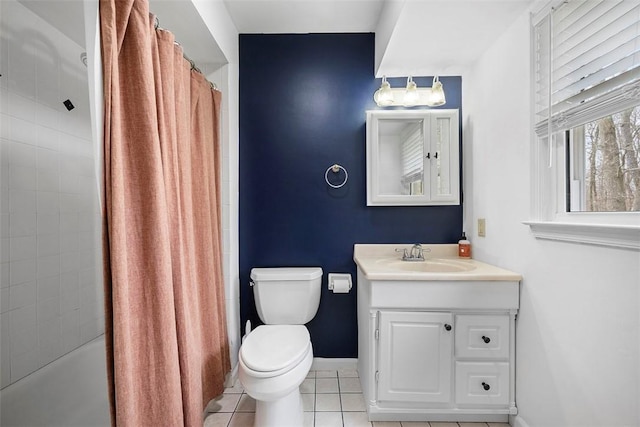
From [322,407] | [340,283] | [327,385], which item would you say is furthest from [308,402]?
[340,283]

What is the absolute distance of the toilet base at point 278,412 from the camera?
1562 millimetres

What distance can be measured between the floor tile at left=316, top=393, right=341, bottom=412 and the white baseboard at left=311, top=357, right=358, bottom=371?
314 millimetres

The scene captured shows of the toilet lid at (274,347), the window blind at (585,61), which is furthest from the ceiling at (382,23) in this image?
the toilet lid at (274,347)

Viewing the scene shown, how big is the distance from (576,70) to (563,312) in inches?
38.3

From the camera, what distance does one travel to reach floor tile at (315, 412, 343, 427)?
67.0 inches

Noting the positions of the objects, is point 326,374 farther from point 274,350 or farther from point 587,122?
point 587,122

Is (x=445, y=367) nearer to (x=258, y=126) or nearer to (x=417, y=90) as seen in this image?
(x=417, y=90)

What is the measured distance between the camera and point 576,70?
49.2 inches

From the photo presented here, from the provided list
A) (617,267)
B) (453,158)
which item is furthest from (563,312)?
(453,158)

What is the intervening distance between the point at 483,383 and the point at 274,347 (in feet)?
3.60

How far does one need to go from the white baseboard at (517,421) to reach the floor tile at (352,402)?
2.53 ft

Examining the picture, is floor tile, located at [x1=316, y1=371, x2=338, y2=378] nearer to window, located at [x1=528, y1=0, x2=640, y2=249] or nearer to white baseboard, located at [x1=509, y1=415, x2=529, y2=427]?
white baseboard, located at [x1=509, y1=415, x2=529, y2=427]

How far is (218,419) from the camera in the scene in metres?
1.77

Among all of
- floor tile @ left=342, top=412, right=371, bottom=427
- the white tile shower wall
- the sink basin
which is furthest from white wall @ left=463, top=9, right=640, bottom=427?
the white tile shower wall
